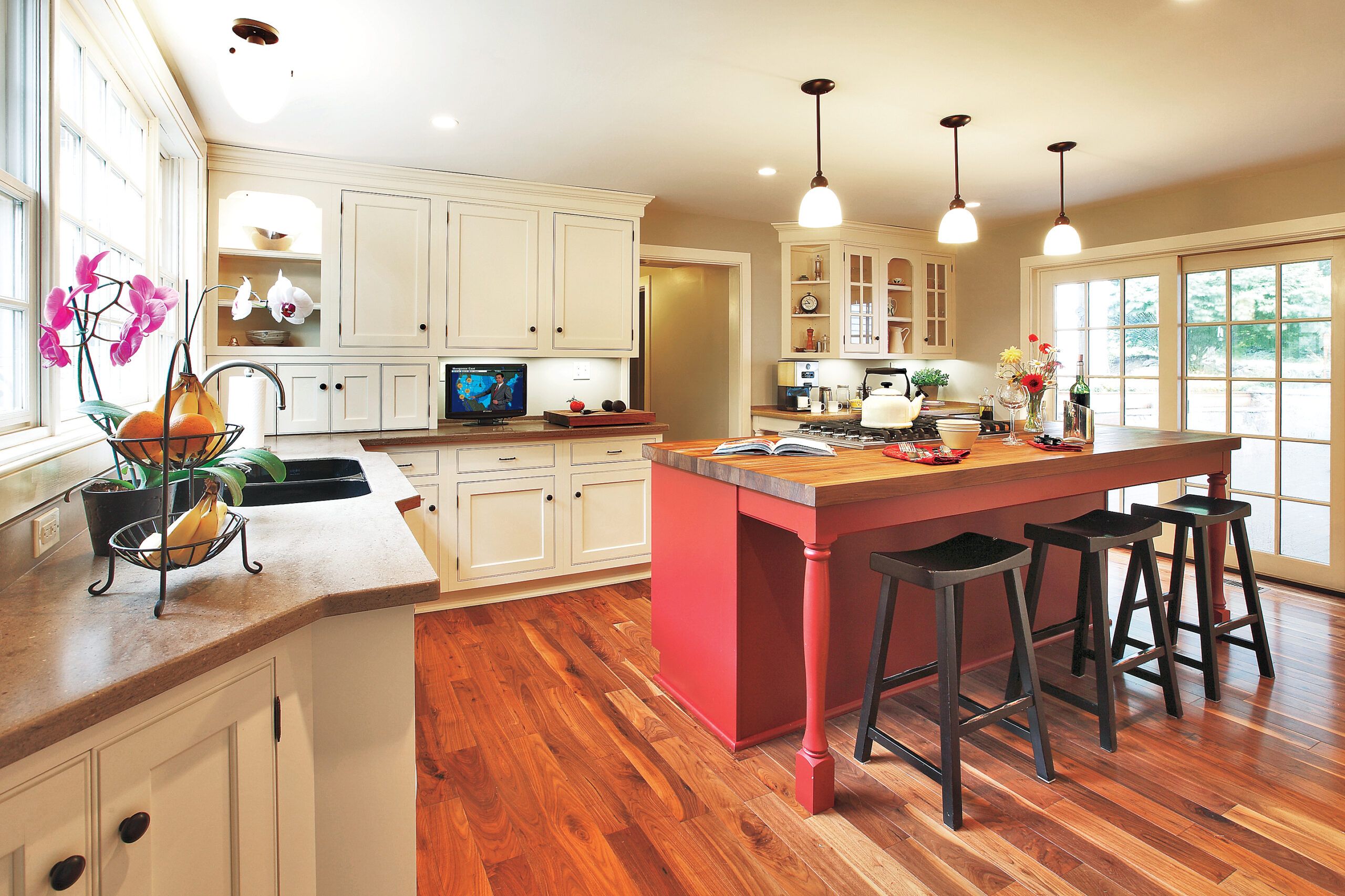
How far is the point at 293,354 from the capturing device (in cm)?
353

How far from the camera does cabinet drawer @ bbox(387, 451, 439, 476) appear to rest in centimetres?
354

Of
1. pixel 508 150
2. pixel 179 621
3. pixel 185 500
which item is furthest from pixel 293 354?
pixel 179 621

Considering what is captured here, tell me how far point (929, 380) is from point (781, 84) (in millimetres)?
3440

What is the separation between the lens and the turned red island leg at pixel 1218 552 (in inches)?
121

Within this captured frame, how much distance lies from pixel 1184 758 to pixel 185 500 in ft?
9.11

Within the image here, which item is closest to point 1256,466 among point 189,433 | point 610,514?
point 610,514

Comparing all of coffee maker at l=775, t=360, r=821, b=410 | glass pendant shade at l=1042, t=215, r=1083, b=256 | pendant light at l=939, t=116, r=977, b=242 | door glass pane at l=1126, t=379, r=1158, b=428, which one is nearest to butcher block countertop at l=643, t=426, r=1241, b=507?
pendant light at l=939, t=116, r=977, b=242

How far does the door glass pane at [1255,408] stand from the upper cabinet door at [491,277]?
4340 millimetres

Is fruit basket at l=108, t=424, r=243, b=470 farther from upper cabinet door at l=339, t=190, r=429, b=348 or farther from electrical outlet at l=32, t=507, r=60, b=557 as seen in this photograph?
upper cabinet door at l=339, t=190, r=429, b=348

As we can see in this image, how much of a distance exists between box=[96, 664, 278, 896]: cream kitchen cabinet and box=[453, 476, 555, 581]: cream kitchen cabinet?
278cm

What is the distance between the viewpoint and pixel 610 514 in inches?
163

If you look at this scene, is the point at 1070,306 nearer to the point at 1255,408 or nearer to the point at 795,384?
the point at 1255,408

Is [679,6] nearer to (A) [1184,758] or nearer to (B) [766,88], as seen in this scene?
(B) [766,88]

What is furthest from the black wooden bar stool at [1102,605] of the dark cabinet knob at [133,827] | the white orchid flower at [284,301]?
the white orchid flower at [284,301]
